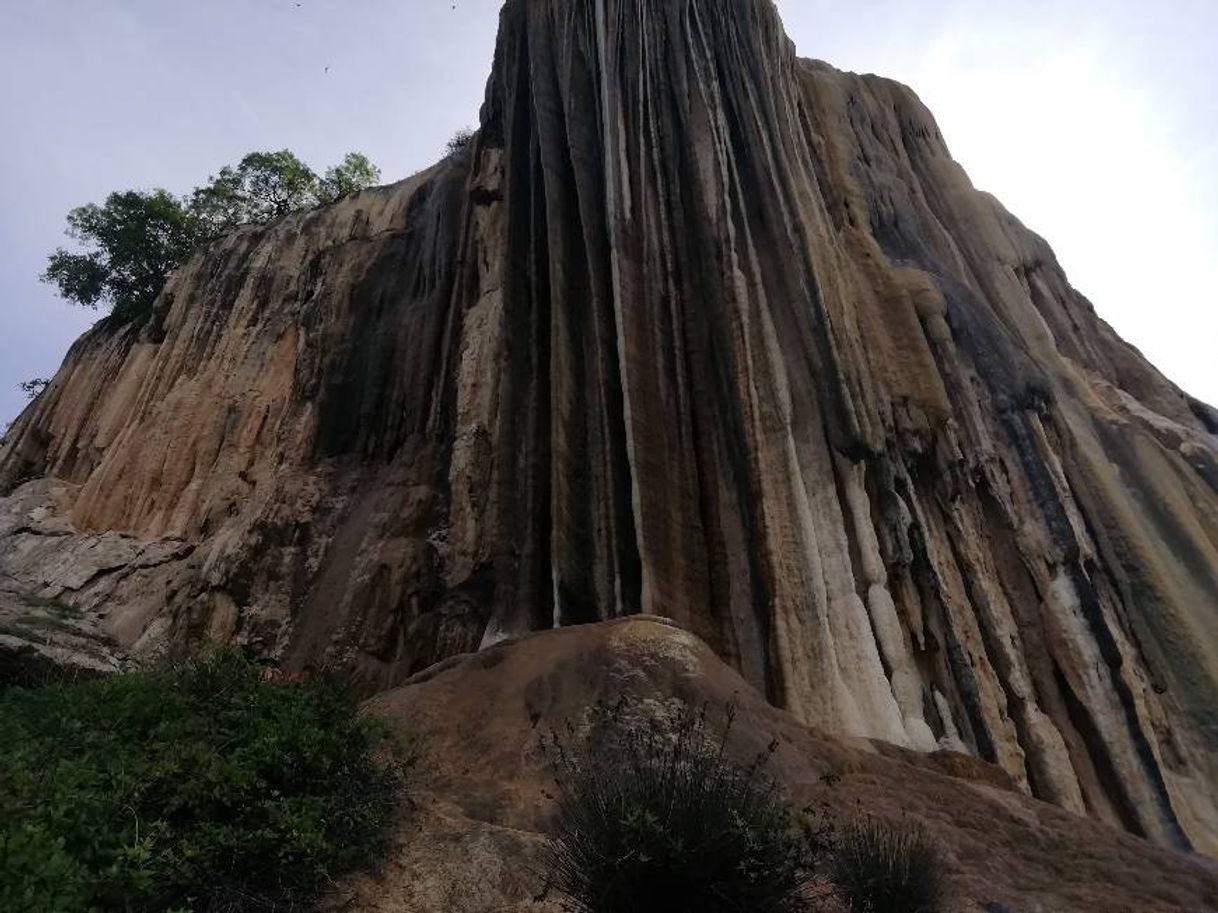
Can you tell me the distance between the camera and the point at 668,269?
1344 centimetres

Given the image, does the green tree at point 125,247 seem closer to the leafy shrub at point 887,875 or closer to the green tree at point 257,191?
the green tree at point 257,191

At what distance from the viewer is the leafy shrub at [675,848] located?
14.4 ft

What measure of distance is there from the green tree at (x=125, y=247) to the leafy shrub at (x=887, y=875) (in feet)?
97.8

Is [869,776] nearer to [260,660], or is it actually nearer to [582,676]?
[582,676]

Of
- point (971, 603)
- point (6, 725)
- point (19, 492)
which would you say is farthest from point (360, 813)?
point (19, 492)

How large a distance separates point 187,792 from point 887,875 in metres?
3.84

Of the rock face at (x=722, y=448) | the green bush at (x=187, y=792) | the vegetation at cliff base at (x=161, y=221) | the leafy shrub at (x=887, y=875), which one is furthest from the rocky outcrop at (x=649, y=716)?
the vegetation at cliff base at (x=161, y=221)

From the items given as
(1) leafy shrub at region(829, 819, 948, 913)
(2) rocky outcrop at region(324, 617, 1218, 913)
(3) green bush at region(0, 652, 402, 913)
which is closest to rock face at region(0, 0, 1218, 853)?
(2) rocky outcrop at region(324, 617, 1218, 913)

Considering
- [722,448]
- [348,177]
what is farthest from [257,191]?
[722,448]

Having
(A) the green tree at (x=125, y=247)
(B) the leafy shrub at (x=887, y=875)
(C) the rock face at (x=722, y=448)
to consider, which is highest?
(A) the green tree at (x=125, y=247)

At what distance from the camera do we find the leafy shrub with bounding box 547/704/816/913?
14.4 feet

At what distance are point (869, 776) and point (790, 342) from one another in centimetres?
647

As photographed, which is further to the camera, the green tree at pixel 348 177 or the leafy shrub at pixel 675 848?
the green tree at pixel 348 177

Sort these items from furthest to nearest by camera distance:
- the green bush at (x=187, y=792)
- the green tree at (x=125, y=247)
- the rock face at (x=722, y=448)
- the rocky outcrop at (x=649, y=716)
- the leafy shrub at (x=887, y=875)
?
the green tree at (x=125, y=247) → the rock face at (x=722, y=448) → the rocky outcrop at (x=649, y=716) → the leafy shrub at (x=887, y=875) → the green bush at (x=187, y=792)
